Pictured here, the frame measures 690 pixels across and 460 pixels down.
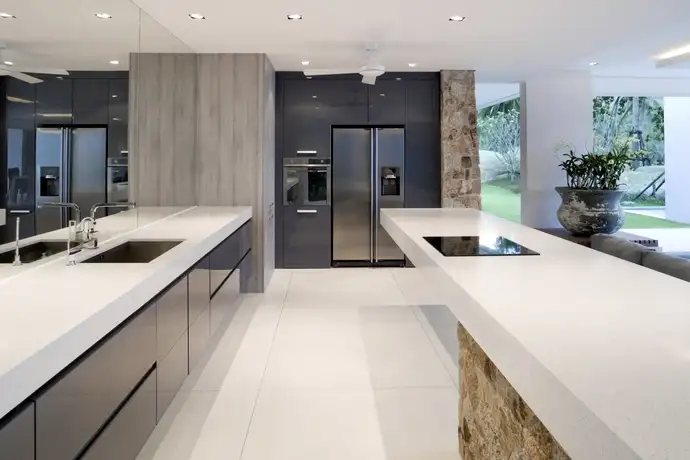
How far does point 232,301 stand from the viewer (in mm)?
4488

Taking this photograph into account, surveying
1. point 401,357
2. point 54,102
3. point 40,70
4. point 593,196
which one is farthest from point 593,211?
point 40,70

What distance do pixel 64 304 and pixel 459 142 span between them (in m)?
5.91

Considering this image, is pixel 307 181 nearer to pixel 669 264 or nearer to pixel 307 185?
pixel 307 185

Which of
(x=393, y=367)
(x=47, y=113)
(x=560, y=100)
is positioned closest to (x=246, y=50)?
(x=47, y=113)

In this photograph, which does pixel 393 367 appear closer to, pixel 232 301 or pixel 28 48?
pixel 232 301

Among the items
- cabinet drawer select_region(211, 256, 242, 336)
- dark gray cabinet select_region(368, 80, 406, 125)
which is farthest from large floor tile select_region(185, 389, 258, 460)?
dark gray cabinet select_region(368, 80, 406, 125)

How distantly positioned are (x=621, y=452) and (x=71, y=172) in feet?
10.6

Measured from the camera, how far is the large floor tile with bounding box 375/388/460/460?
2.60 metres

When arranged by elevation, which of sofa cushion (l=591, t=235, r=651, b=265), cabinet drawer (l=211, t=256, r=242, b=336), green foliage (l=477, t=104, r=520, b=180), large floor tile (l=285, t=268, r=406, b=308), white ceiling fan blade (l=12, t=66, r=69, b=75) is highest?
green foliage (l=477, t=104, r=520, b=180)

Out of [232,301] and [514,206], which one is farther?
[514,206]

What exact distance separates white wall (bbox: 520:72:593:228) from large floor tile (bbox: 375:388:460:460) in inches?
206

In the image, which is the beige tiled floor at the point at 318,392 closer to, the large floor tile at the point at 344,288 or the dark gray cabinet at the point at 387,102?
the large floor tile at the point at 344,288

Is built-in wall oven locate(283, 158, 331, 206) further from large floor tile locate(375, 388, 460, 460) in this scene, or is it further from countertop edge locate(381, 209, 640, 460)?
countertop edge locate(381, 209, 640, 460)

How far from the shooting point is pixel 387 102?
7.18 metres
